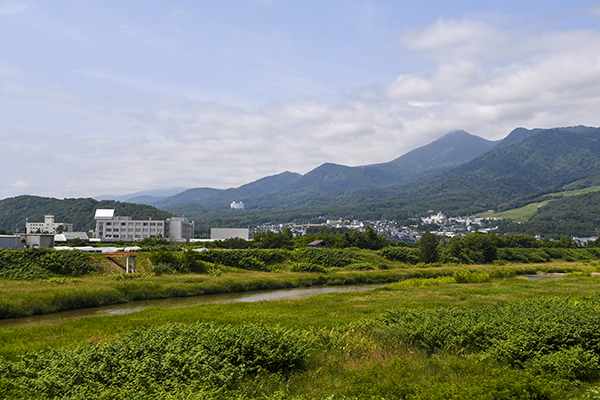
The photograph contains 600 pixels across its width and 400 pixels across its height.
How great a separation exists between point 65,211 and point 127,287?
17929 cm

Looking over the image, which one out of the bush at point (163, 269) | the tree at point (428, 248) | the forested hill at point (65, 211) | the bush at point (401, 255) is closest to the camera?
the bush at point (163, 269)

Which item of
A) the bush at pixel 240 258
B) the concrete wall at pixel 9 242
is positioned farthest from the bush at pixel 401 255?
the concrete wall at pixel 9 242

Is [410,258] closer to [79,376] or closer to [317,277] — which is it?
[317,277]

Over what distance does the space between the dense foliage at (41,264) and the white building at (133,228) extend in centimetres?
7955

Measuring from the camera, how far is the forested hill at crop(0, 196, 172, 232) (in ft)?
583

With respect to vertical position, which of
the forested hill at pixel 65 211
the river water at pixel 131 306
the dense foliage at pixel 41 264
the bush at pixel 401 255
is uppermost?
the forested hill at pixel 65 211

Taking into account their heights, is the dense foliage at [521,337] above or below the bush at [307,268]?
above

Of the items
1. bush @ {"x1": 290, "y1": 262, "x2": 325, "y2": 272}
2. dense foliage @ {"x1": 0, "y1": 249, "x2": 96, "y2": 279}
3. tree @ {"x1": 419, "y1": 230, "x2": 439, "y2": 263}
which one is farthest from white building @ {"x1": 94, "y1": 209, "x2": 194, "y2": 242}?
tree @ {"x1": 419, "y1": 230, "x2": 439, "y2": 263}

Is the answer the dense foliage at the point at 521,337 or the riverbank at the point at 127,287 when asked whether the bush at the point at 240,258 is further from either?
the dense foliage at the point at 521,337

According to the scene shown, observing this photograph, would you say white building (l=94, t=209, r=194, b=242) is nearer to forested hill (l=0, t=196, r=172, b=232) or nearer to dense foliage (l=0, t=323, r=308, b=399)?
forested hill (l=0, t=196, r=172, b=232)

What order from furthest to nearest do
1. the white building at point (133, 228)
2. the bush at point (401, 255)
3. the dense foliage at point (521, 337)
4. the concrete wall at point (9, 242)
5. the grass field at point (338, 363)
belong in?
the white building at point (133, 228)
the bush at point (401, 255)
the concrete wall at point (9, 242)
the dense foliage at point (521, 337)
the grass field at point (338, 363)

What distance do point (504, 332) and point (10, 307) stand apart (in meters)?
30.8

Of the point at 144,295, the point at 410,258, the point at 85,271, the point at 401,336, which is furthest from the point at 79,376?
the point at 410,258

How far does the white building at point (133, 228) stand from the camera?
129 m
